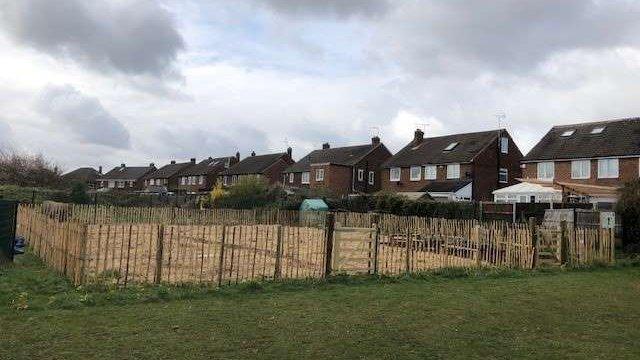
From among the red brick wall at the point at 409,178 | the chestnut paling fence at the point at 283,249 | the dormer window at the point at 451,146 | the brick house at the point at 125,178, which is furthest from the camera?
the brick house at the point at 125,178

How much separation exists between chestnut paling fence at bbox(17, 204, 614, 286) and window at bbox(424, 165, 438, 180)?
2399 centimetres

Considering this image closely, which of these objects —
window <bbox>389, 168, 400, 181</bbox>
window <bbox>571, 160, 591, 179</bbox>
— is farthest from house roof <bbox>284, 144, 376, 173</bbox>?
window <bbox>571, 160, 591, 179</bbox>

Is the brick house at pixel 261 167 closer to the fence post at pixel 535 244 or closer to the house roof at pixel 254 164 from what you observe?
the house roof at pixel 254 164

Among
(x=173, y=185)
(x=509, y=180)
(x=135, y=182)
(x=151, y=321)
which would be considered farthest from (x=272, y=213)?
(x=135, y=182)

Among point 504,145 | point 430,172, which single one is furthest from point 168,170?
point 504,145

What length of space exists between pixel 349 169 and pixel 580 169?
26.4 m

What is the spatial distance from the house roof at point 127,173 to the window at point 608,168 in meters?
89.9

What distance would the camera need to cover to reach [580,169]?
39312mm

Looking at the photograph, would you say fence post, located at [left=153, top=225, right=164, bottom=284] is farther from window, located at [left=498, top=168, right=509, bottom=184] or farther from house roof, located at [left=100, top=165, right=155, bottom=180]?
house roof, located at [left=100, top=165, right=155, bottom=180]

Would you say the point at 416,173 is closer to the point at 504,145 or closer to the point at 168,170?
the point at 504,145

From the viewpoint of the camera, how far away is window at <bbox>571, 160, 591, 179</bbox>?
3885 centimetres

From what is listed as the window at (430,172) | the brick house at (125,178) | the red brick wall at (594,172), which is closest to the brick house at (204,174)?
the brick house at (125,178)

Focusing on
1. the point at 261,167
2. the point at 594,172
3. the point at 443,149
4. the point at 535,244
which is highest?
the point at 443,149

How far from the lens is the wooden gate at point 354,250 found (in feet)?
48.7
